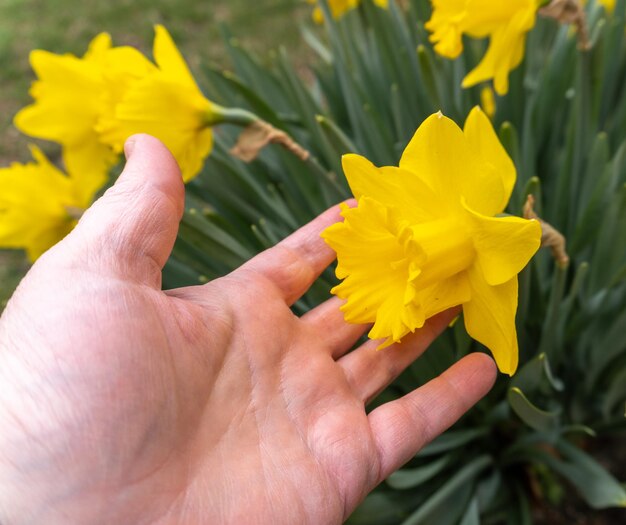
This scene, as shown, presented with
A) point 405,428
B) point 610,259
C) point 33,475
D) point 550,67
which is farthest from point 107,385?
point 550,67

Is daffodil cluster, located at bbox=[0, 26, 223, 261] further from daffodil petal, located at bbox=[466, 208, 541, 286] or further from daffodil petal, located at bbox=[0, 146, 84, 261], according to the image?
daffodil petal, located at bbox=[466, 208, 541, 286]

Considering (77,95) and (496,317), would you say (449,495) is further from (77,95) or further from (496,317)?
(77,95)

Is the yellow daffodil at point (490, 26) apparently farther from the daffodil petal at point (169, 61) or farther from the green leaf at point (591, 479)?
the green leaf at point (591, 479)

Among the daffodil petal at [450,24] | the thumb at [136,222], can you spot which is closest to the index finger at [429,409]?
the thumb at [136,222]

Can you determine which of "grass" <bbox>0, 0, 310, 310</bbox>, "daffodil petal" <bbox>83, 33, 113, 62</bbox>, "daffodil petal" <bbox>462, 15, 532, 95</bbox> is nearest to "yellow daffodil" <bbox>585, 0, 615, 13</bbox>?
"daffodil petal" <bbox>462, 15, 532, 95</bbox>

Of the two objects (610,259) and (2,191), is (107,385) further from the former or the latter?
(610,259)

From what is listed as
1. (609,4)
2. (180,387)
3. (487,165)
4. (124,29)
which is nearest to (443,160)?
(487,165)
